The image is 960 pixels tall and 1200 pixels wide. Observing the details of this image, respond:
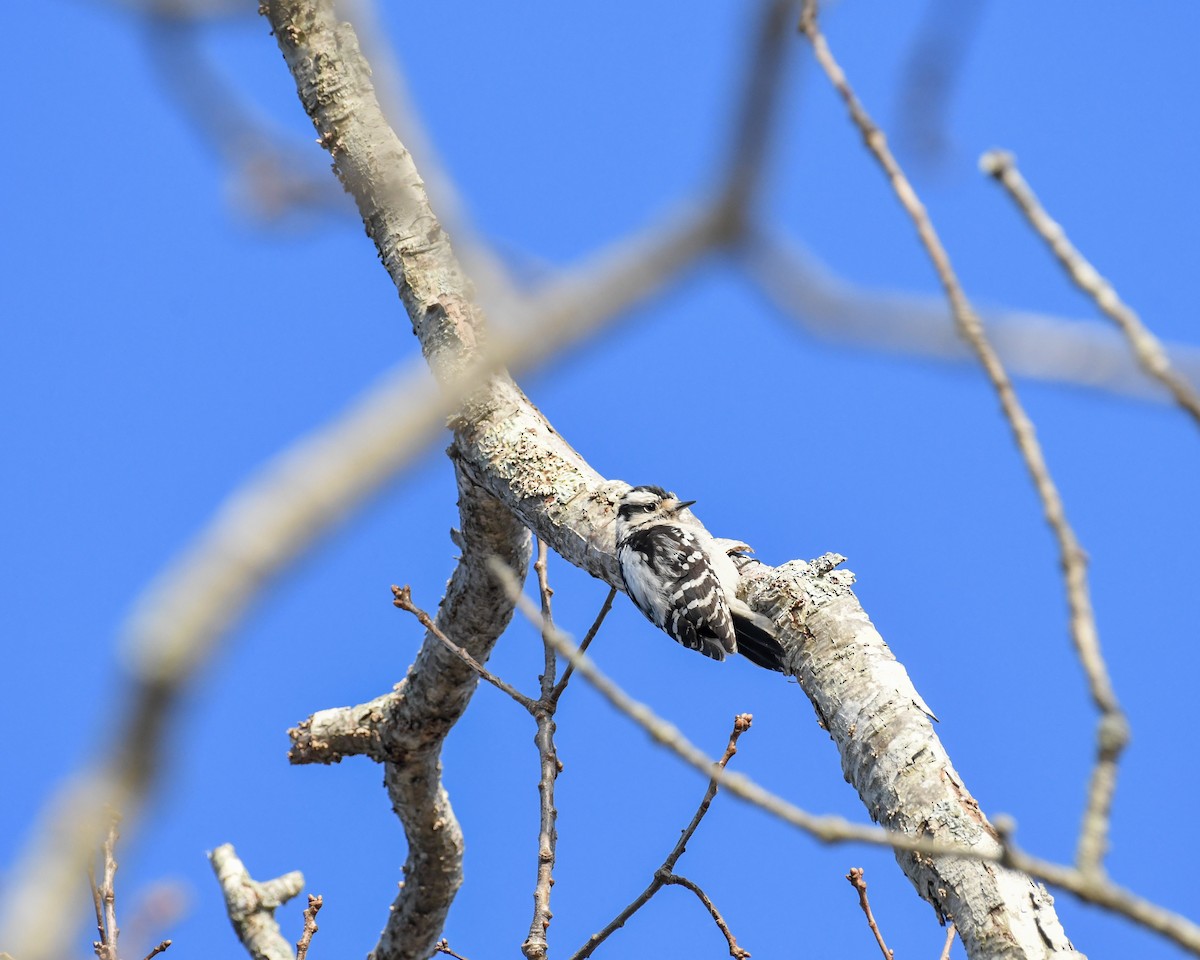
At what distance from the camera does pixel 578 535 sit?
14.5 feet

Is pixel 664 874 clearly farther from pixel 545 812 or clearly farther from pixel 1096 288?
pixel 1096 288

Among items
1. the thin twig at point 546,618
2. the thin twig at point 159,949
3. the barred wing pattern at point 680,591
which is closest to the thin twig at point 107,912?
the thin twig at point 159,949

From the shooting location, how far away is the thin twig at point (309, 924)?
379 centimetres

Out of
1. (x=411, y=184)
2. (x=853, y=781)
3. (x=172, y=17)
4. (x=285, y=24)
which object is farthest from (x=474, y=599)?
(x=172, y=17)

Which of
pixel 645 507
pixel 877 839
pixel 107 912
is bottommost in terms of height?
pixel 877 839

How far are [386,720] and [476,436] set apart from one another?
181 centimetres

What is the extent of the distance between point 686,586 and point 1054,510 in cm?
360

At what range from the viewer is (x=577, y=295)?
101 centimetres

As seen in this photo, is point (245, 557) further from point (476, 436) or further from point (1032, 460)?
point (476, 436)

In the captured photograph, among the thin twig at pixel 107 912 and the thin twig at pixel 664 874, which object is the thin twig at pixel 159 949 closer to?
the thin twig at pixel 107 912

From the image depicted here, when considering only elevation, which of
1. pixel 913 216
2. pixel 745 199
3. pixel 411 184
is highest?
pixel 411 184

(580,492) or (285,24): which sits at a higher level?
(285,24)

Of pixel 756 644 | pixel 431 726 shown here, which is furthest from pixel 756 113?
pixel 431 726

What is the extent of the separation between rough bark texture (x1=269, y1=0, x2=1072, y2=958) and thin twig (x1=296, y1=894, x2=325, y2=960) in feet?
4.52
